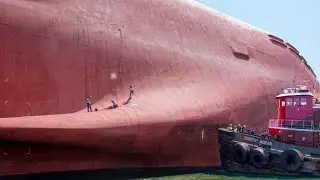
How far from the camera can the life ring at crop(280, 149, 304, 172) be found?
48.2 ft

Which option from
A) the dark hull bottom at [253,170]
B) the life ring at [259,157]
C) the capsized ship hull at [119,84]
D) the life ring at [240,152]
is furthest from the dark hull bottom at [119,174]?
the life ring at [259,157]

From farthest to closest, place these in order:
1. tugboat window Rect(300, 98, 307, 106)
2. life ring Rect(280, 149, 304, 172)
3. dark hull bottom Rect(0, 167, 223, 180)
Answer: tugboat window Rect(300, 98, 307, 106), life ring Rect(280, 149, 304, 172), dark hull bottom Rect(0, 167, 223, 180)

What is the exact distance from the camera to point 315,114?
52.7 feet

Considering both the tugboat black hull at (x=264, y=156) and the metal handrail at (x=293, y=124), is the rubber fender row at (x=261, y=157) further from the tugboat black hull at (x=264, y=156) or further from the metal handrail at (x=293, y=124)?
the metal handrail at (x=293, y=124)

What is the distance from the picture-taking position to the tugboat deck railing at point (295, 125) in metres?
15.6

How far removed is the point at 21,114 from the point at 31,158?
1573 mm

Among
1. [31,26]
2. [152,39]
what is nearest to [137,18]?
[152,39]

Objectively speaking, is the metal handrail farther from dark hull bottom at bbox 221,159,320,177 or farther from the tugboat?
dark hull bottom at bbox 221,159,320,177

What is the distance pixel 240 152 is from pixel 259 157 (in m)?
0.71

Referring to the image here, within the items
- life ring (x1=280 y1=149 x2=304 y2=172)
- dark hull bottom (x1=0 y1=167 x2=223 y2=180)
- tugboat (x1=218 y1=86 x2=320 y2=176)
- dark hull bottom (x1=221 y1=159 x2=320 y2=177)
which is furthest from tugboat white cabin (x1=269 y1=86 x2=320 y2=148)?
dark hull bottom (x1=0 y1=167 x2=223 y2=180)

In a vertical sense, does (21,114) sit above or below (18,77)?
below

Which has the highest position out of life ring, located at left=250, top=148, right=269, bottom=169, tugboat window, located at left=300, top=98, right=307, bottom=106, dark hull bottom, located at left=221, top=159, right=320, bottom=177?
tugboat window, located at left=300, top=98, right=307, bottom=106

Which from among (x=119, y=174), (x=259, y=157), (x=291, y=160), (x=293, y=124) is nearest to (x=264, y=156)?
(x=259, y=157)

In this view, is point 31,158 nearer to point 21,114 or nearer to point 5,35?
point 21,114
